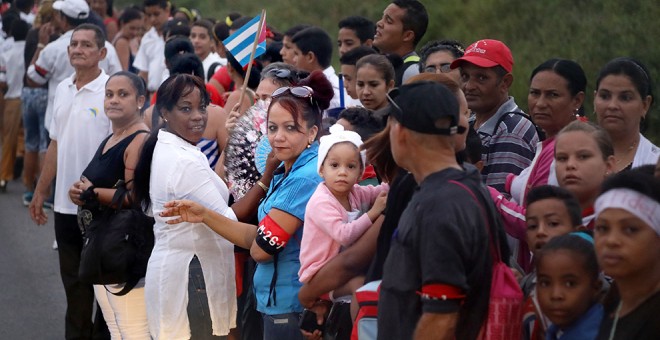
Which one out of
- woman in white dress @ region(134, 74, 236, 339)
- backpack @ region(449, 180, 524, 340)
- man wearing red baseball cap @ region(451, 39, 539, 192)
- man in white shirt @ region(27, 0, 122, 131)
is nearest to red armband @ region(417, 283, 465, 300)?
backpack @ region(449, 180, 524, 340)

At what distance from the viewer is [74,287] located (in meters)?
7.86

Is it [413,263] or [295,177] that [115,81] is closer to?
[295,177]

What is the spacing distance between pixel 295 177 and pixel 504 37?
6717 millimetres

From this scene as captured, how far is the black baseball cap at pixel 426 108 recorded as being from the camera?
3.64 metres

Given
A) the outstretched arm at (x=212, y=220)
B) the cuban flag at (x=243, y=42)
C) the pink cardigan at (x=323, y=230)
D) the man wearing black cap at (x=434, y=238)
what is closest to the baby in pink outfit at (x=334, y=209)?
the pink cardigan at (x=323, y=230)

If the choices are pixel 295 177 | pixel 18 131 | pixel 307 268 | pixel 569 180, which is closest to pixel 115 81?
pixel 295 177

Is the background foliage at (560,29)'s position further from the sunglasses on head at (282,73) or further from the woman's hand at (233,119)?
the woman's hand at (233,119)

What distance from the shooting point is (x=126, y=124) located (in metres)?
6.88

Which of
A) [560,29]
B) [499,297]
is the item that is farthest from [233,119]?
[560,29]

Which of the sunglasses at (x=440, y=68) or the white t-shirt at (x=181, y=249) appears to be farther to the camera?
the sunglasses at (x=440, y=68)

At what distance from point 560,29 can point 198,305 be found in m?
6.14

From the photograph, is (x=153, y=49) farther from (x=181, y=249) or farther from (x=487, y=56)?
(x=487, y=56)

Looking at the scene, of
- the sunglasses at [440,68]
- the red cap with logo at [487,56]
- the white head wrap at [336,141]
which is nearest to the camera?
the white head wrap at [336,141]

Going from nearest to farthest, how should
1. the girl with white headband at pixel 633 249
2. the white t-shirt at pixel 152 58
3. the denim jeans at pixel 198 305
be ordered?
the girl with white headband at pixel 633 249 < the denim jeans at pixel 198 305 < the white t-shirt at pixel 152 58
